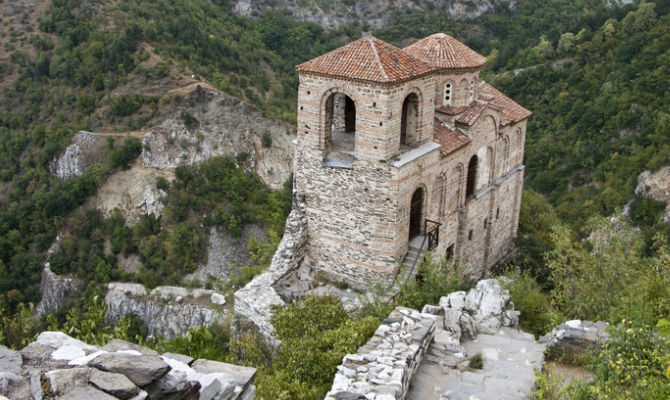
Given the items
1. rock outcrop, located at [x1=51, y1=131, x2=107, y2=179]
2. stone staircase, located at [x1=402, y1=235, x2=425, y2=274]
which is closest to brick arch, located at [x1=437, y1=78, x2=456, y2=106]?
stone staircase, located at [x1=402, y1=235, x2=425, y2=274]

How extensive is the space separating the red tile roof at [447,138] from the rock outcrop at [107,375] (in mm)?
13651

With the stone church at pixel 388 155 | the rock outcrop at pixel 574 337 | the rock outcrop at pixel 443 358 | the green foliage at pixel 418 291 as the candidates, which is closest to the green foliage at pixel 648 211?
the stone church at pixel 388 155

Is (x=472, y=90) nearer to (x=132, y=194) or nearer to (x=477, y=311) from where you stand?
(x=477, y=311)

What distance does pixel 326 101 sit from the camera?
18594mm

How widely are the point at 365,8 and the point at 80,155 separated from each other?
Result: 47.2 metres

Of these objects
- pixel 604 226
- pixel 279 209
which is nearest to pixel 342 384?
pixel 604 226

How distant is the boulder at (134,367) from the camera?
22.5 feet

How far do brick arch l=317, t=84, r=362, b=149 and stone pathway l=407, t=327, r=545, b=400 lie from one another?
24.8 feet

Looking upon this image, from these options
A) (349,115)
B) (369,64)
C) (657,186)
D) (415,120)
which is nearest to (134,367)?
(369,64)

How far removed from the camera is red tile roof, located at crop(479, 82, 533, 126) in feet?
80.3

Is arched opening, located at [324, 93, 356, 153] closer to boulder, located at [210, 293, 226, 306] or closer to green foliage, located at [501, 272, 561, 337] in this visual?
green foliage, located at [501, 272, 561, 337]

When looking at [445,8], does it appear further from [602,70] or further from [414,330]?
[414,330]

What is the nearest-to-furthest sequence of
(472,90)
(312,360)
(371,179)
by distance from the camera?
(312,360) < (371,179) < (472,90)

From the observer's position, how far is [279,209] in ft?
150
